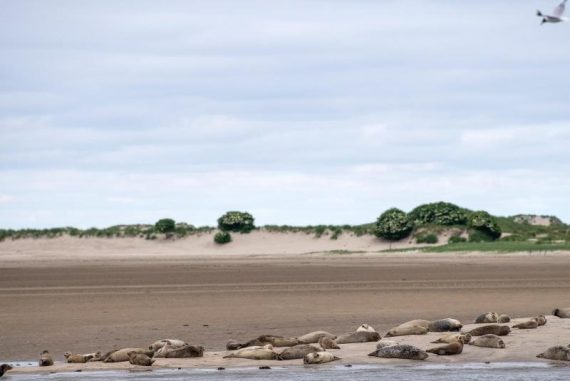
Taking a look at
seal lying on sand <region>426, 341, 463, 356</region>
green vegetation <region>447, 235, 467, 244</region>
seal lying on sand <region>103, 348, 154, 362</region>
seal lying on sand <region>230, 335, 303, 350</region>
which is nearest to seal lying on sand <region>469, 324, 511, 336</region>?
seal lying on sand <region>426, 341, 463, 356</region>

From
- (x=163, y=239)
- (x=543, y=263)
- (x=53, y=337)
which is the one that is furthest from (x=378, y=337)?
(x=163, y=239)

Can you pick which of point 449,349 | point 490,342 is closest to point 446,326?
point 490,342

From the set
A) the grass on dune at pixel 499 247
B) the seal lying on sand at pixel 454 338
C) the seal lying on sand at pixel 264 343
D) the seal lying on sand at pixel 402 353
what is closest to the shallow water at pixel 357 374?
the seal lying on sand at pixel 402 353

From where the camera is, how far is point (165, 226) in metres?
80.9

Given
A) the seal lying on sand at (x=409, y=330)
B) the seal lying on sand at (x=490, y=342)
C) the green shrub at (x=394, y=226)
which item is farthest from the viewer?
the green shrub at (x=394, y=226)

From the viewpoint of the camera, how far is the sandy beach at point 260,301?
1947 cm

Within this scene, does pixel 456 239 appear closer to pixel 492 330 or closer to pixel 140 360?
pixel 492 330

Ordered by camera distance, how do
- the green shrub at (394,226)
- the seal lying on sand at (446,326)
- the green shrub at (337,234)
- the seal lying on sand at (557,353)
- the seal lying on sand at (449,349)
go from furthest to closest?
the green shrub at (337,234) → the green shrub at (394,226) → the seal lying on sand at (446,326) → the seal lying on sand at (449,349) → the seal lying on sand at (557,353)

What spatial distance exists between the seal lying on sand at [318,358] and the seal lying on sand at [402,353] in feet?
2.52

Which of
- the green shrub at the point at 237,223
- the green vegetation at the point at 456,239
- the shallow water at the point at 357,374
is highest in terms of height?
the green shrub at the point at 237,223

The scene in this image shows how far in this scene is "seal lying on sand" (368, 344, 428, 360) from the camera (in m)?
16.8

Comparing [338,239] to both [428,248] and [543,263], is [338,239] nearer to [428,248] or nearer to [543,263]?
[428,248]

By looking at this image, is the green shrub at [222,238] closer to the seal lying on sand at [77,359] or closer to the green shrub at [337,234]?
the green shrub at [337,234]

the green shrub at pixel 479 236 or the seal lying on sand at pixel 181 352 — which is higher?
the green shrub at pixel 479 236
